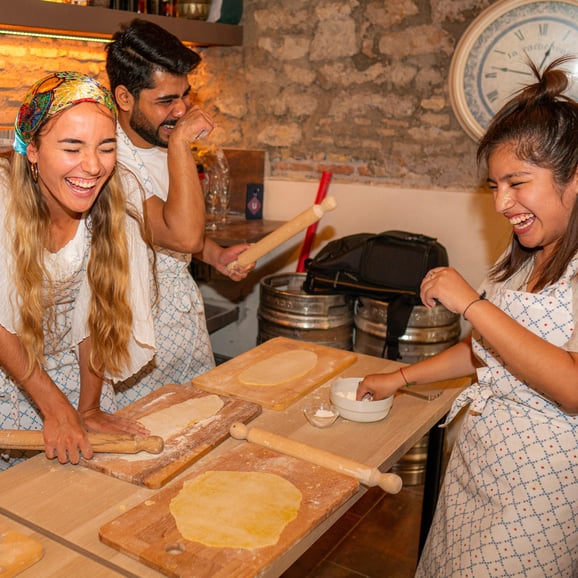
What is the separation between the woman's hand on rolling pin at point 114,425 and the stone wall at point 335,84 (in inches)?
76.2

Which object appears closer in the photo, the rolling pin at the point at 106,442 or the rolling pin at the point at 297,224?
the rolling pin at the point at 106,442

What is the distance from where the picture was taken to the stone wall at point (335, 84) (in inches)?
123

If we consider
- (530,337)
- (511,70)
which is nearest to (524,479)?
(530,337)

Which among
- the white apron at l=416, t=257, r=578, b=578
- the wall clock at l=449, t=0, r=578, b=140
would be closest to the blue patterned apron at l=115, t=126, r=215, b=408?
the white apron at l=416, t=257, r=578, b=578

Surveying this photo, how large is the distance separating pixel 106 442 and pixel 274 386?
0.51 m

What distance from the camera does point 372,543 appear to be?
2.59 meters

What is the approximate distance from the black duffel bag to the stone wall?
50 cm

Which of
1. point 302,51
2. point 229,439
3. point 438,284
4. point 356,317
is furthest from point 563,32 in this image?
point 229,439

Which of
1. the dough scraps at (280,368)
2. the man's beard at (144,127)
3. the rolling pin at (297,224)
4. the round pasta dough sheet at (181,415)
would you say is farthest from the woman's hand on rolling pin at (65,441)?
the man's beard at (144,127)

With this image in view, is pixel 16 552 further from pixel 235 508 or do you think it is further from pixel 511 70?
pixel 511 70

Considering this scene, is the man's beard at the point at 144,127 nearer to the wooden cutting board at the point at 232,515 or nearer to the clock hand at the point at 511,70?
the wooden cutting board at the point at 232,515

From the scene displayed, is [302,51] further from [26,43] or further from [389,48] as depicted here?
[26,43]

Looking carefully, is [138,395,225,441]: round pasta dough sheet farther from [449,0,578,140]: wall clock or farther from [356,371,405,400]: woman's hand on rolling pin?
[449,0,578,140]: wall clock

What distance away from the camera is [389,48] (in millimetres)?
3232
